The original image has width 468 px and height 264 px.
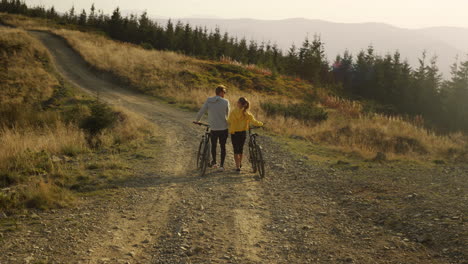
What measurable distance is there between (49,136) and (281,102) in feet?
49.2

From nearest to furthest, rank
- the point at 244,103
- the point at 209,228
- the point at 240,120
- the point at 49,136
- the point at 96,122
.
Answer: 1. the point at 209,228
2. the point at 244,103
3. the point at 240,120
4. the point at 49,136
5. the point at 96,122

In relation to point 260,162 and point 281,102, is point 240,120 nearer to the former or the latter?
point 260,162

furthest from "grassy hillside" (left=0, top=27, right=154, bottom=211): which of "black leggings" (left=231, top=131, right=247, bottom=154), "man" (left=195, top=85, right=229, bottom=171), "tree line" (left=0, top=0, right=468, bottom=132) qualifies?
"tree line" (left=0, top=0, right=468, bottom=132)

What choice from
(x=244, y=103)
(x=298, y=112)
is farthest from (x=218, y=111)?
(x=298, y=112)

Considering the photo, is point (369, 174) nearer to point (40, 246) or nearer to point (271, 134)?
point (271, 134)

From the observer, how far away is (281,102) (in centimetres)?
2361

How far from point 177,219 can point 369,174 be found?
19.4 ft

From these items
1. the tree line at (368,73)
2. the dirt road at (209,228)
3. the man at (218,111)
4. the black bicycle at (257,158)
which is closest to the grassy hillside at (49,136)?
the dirt road at (209,228)

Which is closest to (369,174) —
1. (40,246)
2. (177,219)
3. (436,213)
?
(436,213)

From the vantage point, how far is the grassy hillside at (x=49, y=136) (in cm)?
719

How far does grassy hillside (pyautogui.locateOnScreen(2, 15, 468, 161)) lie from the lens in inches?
586

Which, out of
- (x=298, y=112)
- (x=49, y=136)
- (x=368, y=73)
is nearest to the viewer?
(x=49, y=136)

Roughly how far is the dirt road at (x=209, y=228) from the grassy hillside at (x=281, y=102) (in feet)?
20.6

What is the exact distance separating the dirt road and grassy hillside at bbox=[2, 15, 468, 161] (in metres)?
6.29
